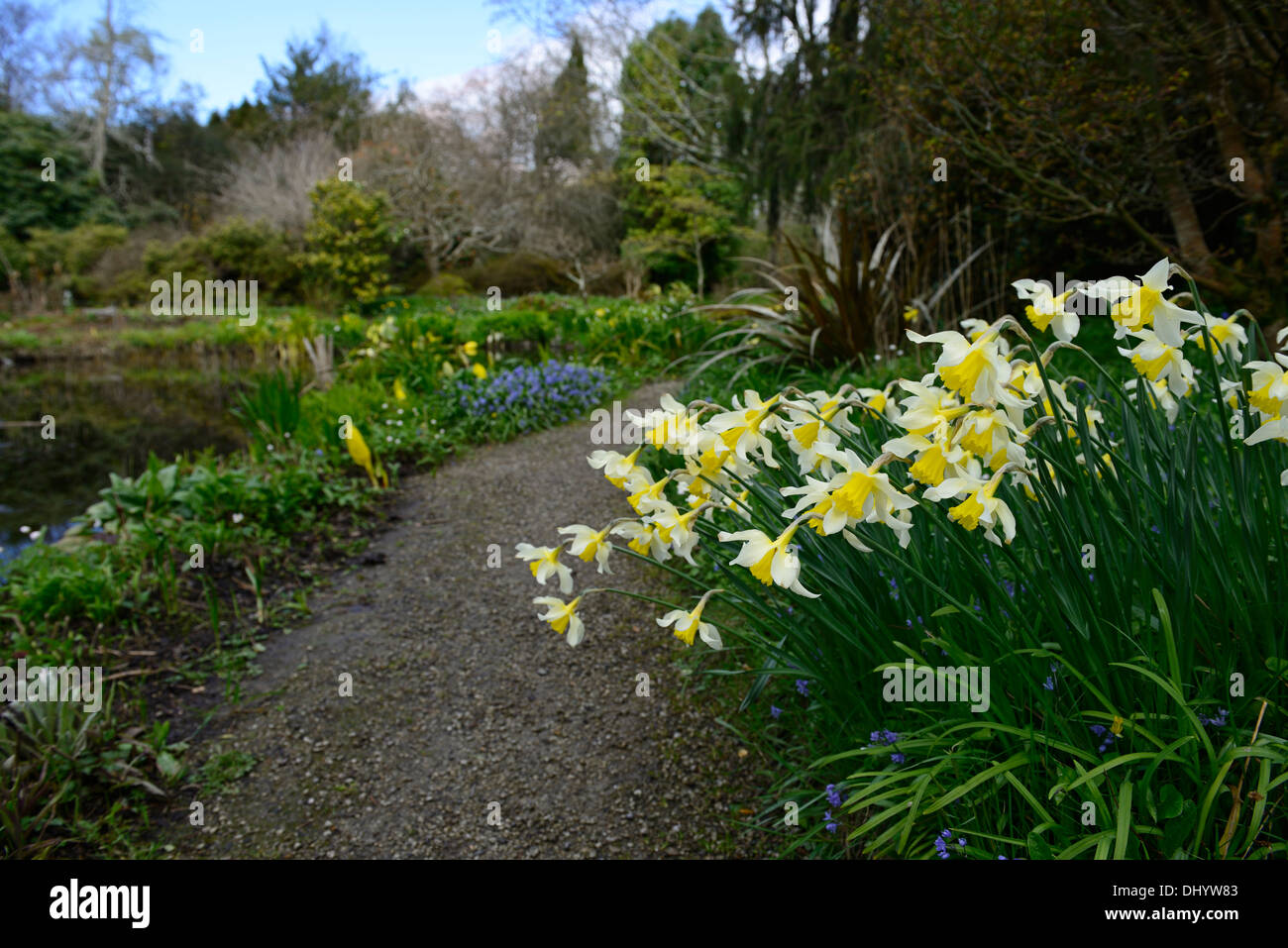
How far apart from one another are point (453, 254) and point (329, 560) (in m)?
14.1

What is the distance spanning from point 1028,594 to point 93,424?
8092 millimetres

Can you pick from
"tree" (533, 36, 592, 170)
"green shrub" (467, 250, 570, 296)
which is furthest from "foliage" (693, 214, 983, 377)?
"tree" (533, 36, 592, 170)

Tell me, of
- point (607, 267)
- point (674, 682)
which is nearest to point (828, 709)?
point (674, 682)

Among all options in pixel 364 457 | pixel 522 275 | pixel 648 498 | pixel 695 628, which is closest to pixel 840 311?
pixel 364 457

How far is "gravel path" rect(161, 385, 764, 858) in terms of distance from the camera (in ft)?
5.80

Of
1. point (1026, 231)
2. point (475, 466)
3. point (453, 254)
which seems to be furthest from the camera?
point (453, 254)

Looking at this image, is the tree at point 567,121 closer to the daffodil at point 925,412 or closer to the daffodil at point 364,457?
the daffodil at point 364,457

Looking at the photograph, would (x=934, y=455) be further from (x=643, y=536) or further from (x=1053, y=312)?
(x=643, y=536)

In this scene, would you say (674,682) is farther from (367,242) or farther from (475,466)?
(367,242)

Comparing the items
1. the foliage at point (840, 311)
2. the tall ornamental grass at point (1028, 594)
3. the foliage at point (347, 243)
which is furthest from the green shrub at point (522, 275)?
the tall ornamental grass at point (1028, 594)

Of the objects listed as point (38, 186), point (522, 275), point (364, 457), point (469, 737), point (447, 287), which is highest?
point (38, 186)

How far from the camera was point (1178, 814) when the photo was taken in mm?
1143

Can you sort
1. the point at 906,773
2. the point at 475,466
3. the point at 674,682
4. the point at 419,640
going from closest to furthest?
the point at 906,773 → the point at 674,682 → the point at 419,640 → the point at 475,466

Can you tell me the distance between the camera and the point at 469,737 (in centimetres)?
212
